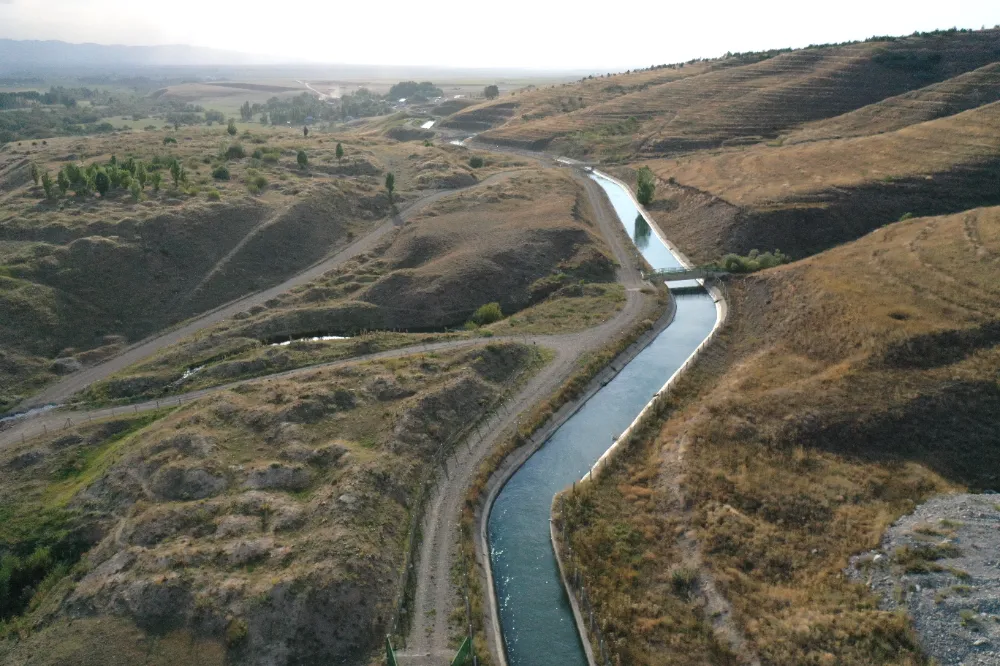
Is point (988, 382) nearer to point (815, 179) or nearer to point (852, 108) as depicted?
point (815, 179)

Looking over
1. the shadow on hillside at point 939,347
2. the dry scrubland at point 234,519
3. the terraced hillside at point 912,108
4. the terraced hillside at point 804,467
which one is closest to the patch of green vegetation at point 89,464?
the dry scrubland at point 234,519

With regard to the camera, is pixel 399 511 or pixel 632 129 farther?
pixel 632 129

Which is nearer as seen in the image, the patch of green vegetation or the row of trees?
the patch of green vegetation

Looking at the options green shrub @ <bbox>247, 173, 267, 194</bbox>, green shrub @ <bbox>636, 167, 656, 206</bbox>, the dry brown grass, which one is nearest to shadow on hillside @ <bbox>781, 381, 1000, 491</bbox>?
the dry brown grass

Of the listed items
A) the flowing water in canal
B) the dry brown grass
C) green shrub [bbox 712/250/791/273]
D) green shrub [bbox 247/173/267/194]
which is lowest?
the flowing water in canal

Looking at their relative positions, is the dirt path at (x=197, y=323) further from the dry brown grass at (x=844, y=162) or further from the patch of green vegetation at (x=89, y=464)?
the dry brown grass at (x=844, y=162)

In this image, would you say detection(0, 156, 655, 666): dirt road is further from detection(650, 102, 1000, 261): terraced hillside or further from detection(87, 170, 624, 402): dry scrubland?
detection(650, 102, 1000, 261): terraced hillside

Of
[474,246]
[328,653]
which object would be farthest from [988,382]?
[474,246]
